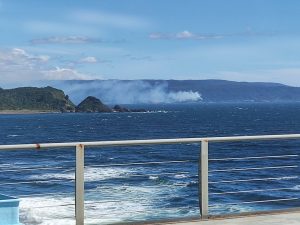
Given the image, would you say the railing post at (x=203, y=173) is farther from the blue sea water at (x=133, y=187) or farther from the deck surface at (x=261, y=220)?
the blue sea water at (x=133, y=187)

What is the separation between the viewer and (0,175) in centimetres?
3300

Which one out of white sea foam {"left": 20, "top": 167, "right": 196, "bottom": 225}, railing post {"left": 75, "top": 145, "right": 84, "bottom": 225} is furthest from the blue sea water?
railing post {"left": 75, "top": 145, "right": 84, "bottom": 225}

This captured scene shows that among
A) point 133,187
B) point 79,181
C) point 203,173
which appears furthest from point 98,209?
point 79,181

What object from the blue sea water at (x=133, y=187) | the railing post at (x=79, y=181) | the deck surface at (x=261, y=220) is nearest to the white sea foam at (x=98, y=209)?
the blue sea water at (x=133, y=187)

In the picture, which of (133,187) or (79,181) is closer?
(79,181)

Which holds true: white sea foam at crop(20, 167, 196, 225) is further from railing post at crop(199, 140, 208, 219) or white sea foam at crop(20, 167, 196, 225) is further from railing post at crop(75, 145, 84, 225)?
railing post at crop(75, 145, 84, 225)

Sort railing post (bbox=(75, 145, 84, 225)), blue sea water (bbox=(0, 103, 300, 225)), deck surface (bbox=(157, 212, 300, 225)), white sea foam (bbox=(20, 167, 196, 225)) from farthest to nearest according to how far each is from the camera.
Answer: white sea foam (bbox=(20, 167, 196, 225)), blue sea water (bbox=(0, 103, 300, 225)), deck surface (bbox=(157, 212, 300, 225)), railing post (bbox=(75, 145, 84, 225))

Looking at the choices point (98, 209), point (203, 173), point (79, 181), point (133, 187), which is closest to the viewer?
point (79, 181)

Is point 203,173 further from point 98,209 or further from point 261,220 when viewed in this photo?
point 98,209

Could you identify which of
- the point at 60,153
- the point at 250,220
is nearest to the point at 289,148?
the point at 60,153

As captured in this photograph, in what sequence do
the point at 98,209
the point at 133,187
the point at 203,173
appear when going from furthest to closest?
the point at 133,187, the point at 98,209, the point at 203,173

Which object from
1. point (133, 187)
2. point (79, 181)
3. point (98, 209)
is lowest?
point (133, 187)

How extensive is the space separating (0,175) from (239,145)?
37296 millimetres

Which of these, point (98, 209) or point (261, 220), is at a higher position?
point (261, 220)
